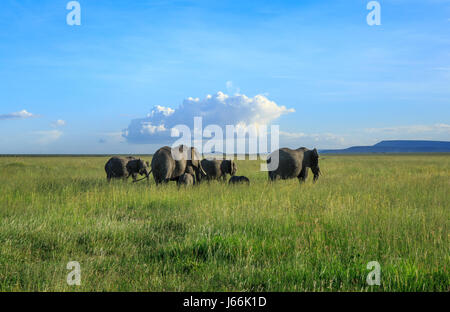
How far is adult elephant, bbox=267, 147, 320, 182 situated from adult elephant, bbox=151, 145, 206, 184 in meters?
3.08

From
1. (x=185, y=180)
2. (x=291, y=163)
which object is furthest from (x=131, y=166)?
(x=291, y=163)

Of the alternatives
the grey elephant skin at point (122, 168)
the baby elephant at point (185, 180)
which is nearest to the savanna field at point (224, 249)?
the baby elephant at point (185, 180)

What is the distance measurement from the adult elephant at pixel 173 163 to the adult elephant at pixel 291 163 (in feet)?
10.1

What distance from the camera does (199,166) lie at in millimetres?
14898

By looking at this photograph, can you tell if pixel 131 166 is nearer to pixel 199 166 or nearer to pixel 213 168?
pixel 199 166

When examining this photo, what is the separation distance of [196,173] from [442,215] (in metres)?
9.45

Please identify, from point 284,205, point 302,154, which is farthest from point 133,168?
point 284,205

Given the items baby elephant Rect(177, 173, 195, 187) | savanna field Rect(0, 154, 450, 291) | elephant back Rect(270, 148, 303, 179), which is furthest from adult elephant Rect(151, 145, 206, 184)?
savanna field Rect(0, 154, 450, 291)

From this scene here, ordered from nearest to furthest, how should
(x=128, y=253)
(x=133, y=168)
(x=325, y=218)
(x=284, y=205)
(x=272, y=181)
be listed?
1. (x=128, y=253)
2. (x=325, y=218)
3. (x=284, y=205)
4. (x=272, y=181)
5. (x=133, y=168)

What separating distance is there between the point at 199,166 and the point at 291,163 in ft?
13.2

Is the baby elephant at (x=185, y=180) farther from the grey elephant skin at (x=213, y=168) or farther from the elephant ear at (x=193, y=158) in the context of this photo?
the grey elephant skin at (x=213, y=168)
